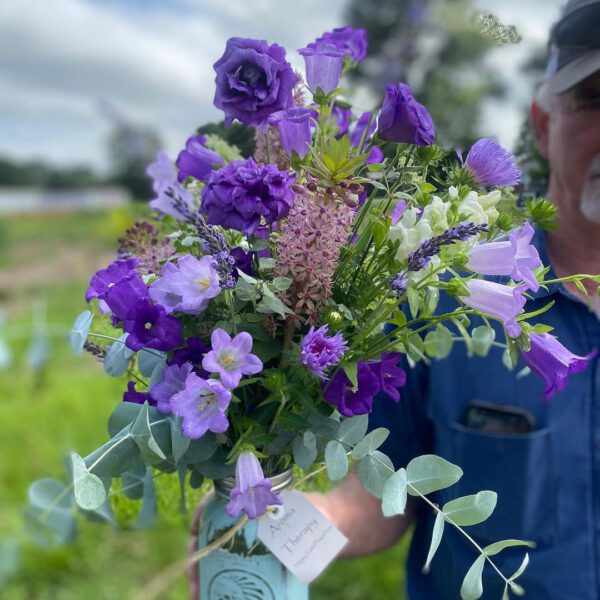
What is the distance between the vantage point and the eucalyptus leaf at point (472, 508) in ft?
2.09

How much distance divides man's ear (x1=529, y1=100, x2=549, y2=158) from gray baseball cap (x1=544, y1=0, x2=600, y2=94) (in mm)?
82

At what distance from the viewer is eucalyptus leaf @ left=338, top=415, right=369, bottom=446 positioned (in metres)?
0.69

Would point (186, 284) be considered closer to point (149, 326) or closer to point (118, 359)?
point (149, 326)

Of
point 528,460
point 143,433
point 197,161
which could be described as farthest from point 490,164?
point 528,460

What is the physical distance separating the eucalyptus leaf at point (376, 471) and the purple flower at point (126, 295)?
0.94 ft

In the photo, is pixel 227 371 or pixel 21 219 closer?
pixel 227 371

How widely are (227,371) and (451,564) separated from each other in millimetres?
687

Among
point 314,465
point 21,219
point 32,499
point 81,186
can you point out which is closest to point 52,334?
point 32,499

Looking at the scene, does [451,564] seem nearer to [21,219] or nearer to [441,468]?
[441,468]

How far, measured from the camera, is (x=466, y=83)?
431 centimetres

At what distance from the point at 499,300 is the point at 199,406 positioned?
297 millimetres

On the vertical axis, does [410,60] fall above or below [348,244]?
above

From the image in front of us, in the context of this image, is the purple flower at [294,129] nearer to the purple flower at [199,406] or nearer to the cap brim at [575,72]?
the purple flower at [199,406]

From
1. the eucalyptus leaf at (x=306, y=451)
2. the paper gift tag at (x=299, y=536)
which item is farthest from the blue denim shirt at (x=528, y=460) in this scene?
the eucalyptus leaf at (x=306, y=451)
